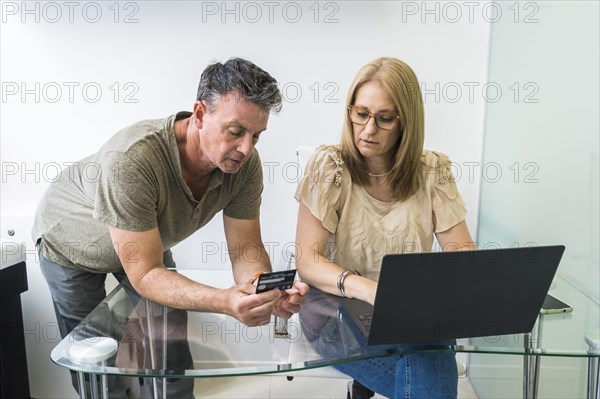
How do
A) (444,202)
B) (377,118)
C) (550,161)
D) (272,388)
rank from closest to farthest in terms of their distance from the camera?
(377,118) → (444,202) → (550,161) → (272,388)

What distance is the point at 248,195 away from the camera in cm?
192

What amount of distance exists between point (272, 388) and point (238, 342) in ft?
4.20

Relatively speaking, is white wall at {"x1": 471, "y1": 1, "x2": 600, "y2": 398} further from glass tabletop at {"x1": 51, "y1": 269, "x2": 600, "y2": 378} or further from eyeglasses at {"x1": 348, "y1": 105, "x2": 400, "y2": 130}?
eyeglasses at {"x1": 348, "y1": 105, "x2": 400, "y2": 130}

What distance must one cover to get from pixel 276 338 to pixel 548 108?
4.16 ft

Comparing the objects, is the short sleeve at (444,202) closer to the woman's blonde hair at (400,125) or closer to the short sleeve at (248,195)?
the woman's blonde hair at (400,125)

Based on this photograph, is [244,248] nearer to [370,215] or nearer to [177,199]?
[177,199]

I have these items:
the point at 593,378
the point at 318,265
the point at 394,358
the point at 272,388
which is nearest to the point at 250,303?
the point at 318,265

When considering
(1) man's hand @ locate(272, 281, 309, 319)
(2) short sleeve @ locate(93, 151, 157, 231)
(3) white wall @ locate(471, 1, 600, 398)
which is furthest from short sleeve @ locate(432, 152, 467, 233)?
(2) short sleeve @ locate(93, 151, 157, 231)

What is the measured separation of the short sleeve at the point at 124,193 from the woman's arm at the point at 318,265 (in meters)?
0.44

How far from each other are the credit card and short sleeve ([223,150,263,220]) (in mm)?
466

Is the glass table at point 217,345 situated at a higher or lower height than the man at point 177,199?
lower

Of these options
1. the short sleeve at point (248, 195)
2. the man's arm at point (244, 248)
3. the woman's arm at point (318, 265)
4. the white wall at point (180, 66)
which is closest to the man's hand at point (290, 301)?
the woman's arm at point (318, 265)

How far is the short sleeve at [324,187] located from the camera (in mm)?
1871

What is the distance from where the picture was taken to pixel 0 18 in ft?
8.20
